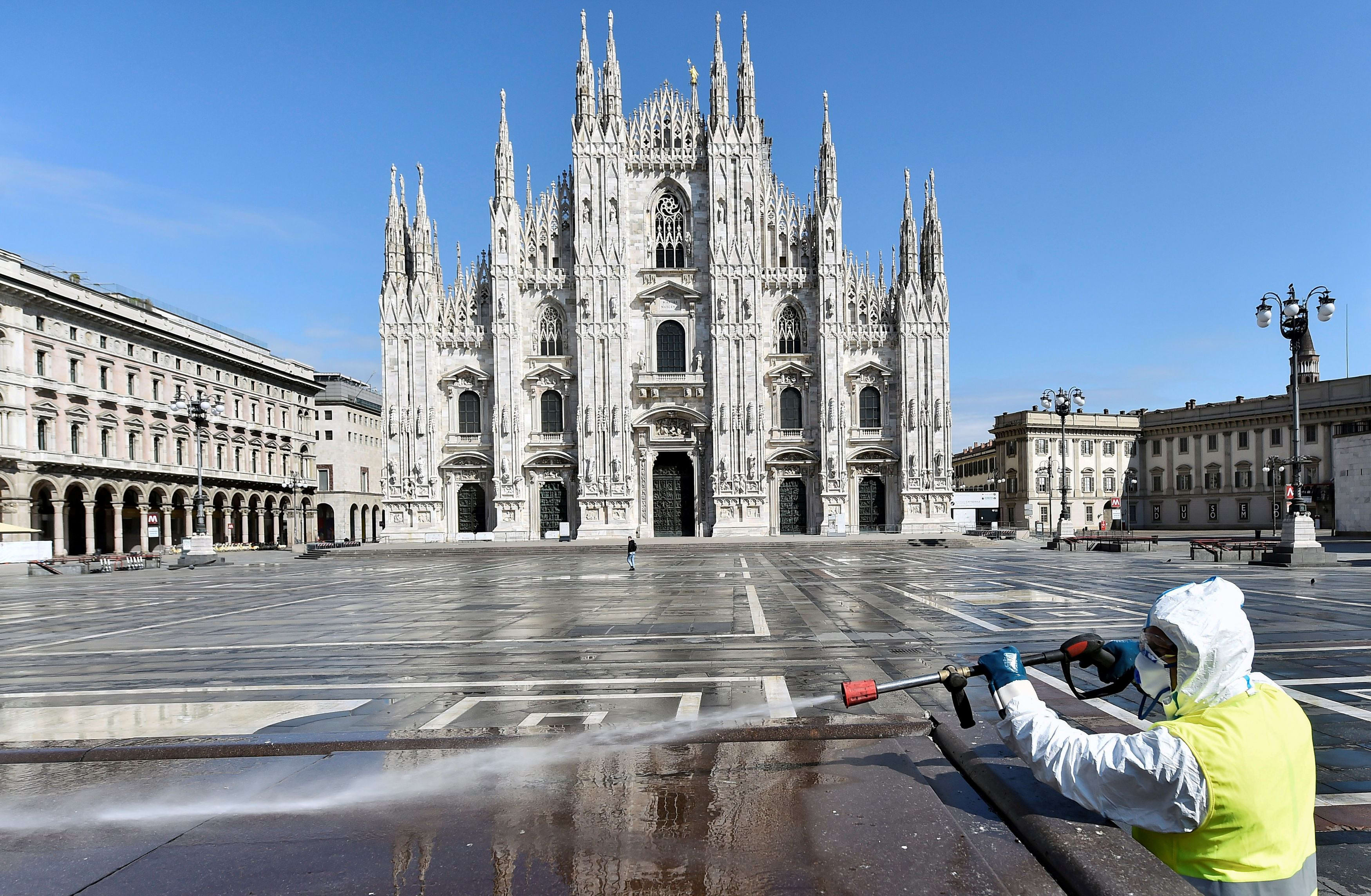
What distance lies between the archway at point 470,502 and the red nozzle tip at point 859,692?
43.7 metres

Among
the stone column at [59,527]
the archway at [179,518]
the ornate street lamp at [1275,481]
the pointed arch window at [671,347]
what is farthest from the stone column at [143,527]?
the ornate street lamp at [1275,481]

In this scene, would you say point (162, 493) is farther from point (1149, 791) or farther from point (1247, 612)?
point (1149, 791)

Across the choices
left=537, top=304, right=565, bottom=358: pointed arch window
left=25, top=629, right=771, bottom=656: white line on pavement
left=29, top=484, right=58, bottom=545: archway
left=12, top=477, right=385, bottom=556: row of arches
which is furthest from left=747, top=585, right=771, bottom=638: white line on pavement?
left=29, top=484, right=58, bottom=545: archway

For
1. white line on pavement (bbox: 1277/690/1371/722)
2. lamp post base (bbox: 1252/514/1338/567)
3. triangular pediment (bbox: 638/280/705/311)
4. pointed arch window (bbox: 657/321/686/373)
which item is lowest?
lamp post base (bbox: 1252/514/1338/567)

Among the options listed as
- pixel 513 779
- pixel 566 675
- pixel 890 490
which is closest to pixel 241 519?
pixel 890 490

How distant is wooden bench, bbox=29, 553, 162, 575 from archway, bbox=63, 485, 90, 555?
12.8 m

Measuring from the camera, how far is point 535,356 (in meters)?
45.1

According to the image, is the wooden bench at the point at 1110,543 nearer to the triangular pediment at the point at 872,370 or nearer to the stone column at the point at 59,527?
the triangular pediment at the point at 872,370

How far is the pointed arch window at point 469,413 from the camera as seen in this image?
150 feet

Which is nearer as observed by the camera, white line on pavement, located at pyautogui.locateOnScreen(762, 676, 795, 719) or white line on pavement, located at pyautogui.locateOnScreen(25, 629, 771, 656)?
white line on pavement, located at pyautogui.locateOnScreen(762, 676, 795, 719)

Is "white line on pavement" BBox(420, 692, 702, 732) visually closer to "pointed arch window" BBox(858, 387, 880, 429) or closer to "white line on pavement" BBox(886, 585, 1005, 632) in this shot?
"white line on pavement" BBox(886, 585, 1005, 632)

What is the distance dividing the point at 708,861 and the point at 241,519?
66.0m

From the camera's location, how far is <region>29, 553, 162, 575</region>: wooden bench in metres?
31.7

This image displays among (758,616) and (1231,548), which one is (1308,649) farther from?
(1231,548)
